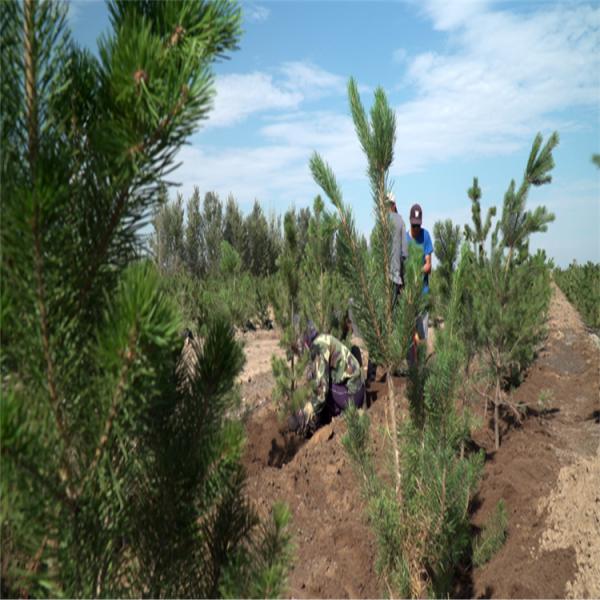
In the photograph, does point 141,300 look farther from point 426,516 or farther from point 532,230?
point 532,230

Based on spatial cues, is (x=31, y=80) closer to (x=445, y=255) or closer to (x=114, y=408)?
(x=114, y=408)

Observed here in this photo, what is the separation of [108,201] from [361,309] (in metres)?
2.05

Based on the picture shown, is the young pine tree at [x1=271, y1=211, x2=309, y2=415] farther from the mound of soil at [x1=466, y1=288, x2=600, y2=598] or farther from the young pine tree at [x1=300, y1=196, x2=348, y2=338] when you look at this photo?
the mound of soil at [x1=466, y1=288, x2=600, y2=598]

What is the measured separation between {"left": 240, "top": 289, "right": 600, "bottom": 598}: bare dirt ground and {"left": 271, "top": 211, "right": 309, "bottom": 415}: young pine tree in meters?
0.40

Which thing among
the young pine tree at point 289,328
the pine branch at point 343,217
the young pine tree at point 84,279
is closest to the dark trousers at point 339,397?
the young pine tree at point 289,328

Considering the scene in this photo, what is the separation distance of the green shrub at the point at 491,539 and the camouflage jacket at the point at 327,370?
2659mm

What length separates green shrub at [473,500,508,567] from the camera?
350 centimetres

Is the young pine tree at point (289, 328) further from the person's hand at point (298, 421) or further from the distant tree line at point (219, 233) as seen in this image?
the distant tree line at point (219, 233)

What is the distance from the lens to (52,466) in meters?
1.07

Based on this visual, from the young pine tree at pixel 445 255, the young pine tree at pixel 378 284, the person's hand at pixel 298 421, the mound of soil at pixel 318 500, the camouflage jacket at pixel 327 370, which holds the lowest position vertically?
the mound of soil at pixel 318 500

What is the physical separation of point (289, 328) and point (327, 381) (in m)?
0.77

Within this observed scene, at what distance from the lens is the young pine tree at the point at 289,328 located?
19.8 ft

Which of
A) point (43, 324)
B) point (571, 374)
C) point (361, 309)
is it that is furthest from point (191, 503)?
→ point (571, 374)

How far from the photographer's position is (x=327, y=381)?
612cm
